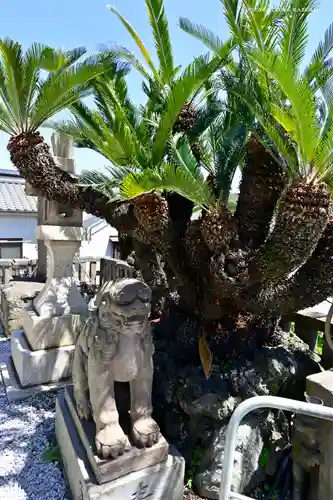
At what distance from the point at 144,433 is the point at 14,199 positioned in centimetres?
1235

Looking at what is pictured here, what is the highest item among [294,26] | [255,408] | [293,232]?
[294,26]

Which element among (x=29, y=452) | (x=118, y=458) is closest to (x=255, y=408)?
(x=118, y=458)

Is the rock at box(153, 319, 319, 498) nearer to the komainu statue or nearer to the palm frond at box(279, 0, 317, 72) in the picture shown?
the komainu statue

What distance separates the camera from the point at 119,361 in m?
2.62

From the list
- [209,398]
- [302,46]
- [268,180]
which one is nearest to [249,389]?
[209,398]

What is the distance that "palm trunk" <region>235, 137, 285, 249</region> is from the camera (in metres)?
3.50

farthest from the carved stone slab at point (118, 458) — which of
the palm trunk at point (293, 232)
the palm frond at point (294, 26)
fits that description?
the palm frond at point (294, 26)

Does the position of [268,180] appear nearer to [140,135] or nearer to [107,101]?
[140,135]

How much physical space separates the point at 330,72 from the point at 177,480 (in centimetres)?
395

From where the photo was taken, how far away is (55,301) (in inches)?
195

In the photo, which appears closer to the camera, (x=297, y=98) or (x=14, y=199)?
(x=297, y=98)

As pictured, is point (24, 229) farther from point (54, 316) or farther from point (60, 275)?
point (54, 316)

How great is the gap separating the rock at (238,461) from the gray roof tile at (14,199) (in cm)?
1139

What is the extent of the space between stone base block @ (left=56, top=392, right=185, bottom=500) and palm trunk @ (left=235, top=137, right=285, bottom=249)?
212 centimetres
